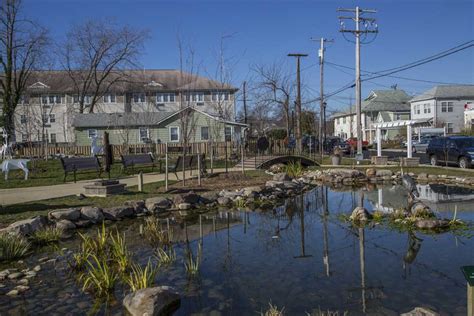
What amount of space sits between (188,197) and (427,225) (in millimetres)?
6066

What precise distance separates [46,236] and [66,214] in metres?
1.19

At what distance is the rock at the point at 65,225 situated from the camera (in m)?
8.93

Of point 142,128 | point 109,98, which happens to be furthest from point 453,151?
point 109,98

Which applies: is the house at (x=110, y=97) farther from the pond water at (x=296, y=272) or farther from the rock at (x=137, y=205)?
the pond water at (x=296, y=272)

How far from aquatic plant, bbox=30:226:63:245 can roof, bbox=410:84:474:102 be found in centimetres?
5529

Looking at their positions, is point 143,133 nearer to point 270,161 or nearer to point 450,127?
point 270,161

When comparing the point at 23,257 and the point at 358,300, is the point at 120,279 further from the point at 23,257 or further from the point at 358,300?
the point at 358,300

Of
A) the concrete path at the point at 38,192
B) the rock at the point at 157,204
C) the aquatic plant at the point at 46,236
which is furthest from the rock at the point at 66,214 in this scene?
the concrete path at the point at 38,192

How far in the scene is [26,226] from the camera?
8.27 m

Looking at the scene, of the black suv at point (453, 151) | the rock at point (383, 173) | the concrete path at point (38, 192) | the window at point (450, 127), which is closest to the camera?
the concrete path at point (38, 192)

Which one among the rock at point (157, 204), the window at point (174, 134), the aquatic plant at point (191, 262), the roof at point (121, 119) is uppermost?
the roof at point (121, 119)

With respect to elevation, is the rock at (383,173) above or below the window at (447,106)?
below

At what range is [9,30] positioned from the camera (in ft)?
125

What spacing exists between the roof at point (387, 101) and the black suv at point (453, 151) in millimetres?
43240
